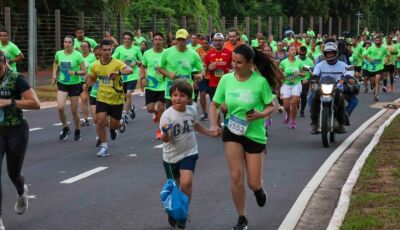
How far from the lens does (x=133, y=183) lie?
1032 centimetres

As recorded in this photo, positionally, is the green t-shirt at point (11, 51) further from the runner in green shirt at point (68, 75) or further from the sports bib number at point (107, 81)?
the sports bib number at point (107, 81)

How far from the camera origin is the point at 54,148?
44.9ft

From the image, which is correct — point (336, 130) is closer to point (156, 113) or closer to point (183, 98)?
point (156, 113)

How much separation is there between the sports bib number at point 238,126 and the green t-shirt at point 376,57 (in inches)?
767

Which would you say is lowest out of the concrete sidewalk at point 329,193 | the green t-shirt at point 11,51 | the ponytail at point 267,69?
the concrete sidewalk at point 329,193

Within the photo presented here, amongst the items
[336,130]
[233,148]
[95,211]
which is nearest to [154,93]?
[336,130]

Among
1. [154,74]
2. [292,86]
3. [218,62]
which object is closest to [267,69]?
[154,74]

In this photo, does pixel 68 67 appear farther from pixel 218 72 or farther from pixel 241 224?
pixel 241 224

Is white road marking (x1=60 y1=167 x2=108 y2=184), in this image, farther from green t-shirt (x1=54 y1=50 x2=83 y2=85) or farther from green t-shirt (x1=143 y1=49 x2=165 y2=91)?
green t-shirt (x1=54 y1=50 x2=83 y2=85)

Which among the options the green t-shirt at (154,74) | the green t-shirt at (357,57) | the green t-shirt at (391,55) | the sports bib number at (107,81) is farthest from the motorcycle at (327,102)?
the green t-shirt at (357,57)

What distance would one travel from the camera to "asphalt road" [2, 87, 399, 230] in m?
8.20

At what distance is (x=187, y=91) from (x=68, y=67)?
25.9ft

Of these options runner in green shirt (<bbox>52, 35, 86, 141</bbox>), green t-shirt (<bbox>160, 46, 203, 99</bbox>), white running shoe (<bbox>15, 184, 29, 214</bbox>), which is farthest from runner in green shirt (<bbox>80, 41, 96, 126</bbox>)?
white running shoe (<bbox>15, 184, 29, 214</bbox>)

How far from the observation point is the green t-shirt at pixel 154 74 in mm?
15008
